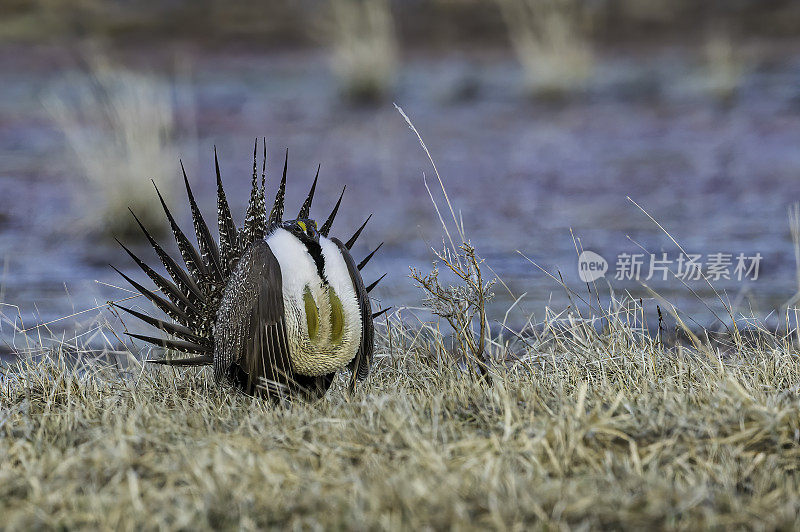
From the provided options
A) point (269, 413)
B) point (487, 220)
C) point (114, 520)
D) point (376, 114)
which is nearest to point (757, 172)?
point (487, 220)

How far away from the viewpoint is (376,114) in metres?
8.95

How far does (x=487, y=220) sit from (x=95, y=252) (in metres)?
1.98

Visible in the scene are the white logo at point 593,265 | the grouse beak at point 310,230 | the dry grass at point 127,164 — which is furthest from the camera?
the dry grass at point 127,164

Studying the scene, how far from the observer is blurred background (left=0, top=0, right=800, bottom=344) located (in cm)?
495

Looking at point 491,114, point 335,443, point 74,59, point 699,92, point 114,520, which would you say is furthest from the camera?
point 74,59

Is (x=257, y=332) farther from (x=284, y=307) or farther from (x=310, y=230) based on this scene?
(x=310, y=230)

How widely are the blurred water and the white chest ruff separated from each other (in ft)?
4.31

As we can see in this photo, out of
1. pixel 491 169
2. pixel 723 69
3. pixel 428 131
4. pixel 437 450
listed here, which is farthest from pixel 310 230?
pixel 723 69

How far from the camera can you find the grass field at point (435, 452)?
192 centimetres

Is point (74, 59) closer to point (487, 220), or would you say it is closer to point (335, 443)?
point (487, 220)

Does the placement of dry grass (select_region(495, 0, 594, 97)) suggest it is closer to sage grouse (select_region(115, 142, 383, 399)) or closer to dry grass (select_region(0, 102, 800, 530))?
dry grass (select_region(0, 102, 800, 530))

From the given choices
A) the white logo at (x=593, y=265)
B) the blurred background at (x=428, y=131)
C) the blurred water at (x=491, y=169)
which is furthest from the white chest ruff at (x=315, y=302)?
the white logo at (x=593, y=265)

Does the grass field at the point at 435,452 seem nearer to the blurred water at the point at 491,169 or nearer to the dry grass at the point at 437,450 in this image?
the dry grass at the point at 437,450

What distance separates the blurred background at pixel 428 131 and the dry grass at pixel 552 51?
0.8 inches
